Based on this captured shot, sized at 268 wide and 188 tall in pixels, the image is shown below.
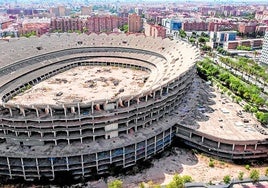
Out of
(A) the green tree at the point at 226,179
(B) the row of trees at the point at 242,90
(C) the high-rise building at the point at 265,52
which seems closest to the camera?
(A) the green tree at the point at 226,179

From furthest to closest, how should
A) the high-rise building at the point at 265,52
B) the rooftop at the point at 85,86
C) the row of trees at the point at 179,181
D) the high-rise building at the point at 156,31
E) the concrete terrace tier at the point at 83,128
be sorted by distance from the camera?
the high-rise building at the point at 156,31
the high-rise building at the point at 265,52
the rooftop at the point at 85,86
the concrete terrace tier at the point at 83,128
the row of trees at the point at 179,181

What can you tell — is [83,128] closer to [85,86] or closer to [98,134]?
[98,134]

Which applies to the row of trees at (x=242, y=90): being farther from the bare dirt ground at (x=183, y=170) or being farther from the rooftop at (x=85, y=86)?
the rooftop at (x=85, y=86)

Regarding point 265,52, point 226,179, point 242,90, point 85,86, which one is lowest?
point 226,179

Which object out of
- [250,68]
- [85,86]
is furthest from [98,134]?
[250,68]

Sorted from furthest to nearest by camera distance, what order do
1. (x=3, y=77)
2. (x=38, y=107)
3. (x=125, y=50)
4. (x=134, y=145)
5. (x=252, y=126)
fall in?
1. (x=125, y=50)
2. (x=3, y=77)
3. (x=252, y=126)
4. (x=134, y=145)
5. (x=38, y=107)

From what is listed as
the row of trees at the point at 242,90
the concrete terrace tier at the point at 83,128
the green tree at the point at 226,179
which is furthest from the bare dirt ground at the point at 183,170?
the row of trees at the point at 242,90

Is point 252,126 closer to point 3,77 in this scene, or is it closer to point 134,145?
point 134,145

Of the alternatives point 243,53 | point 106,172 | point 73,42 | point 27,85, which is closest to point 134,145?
point 106,172

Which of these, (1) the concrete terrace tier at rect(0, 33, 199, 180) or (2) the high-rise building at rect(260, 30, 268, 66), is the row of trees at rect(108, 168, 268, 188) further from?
(2) the high-rise building at rect(260, 30, 268, 66)

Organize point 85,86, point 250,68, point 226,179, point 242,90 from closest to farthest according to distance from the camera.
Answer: point 226,179 → point 242,90 → point 85,86 → point 250,68

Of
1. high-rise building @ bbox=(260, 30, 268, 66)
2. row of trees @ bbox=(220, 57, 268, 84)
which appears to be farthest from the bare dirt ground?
high-rise building @ bbox=(260, 30, 268, 66)
